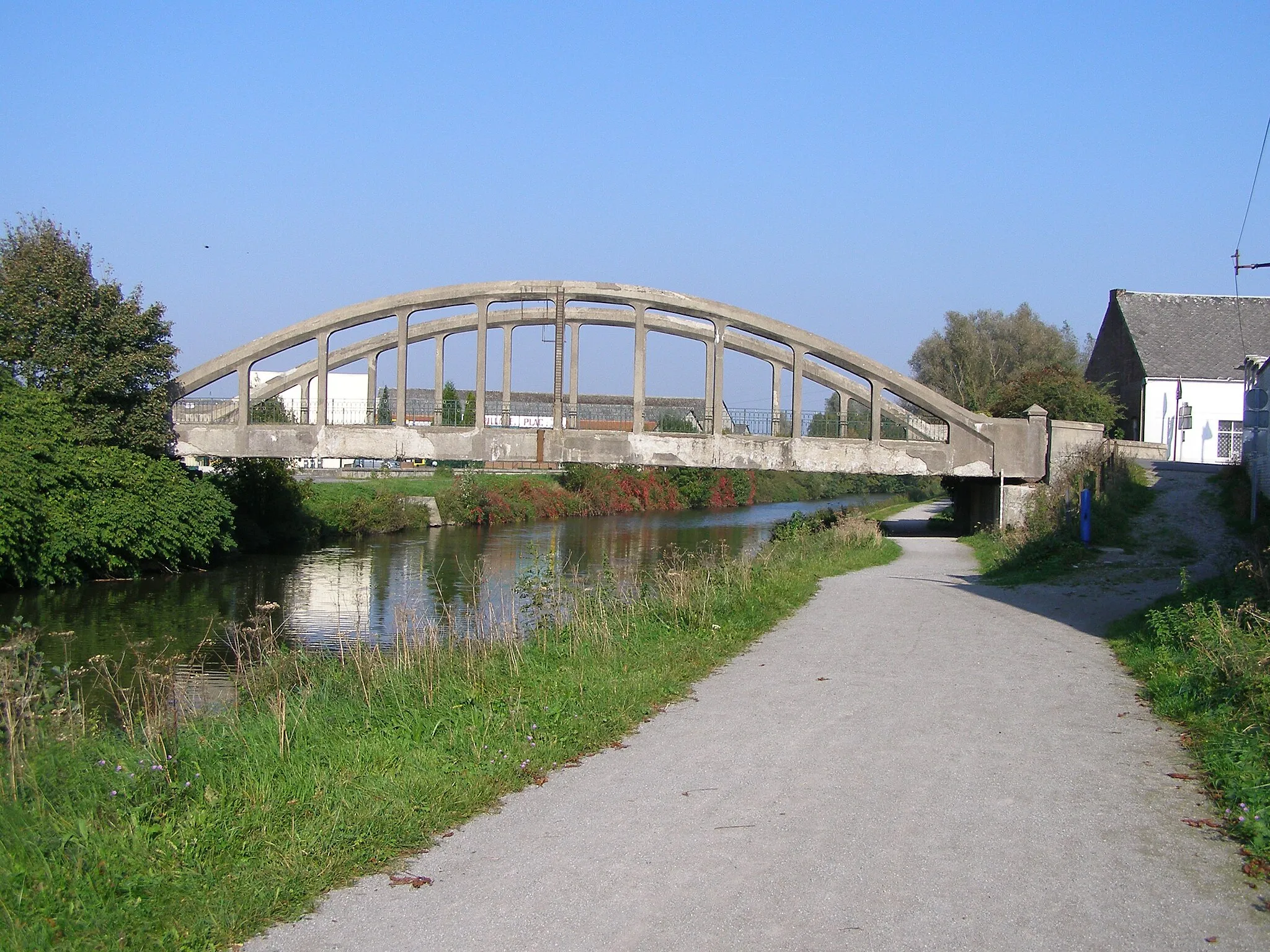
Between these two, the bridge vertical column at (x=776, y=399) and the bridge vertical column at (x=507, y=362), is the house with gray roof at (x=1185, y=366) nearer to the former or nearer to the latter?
the bridge vertical column at (x=776, y=399)

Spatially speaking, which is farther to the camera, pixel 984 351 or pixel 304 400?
pixel 984 351

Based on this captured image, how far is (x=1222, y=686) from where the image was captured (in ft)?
25.8

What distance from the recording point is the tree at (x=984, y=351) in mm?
53781

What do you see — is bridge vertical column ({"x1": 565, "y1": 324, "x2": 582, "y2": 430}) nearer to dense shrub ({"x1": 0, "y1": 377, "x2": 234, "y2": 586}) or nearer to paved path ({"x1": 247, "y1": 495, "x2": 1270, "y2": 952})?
dense shrub ({"x1": 0, "y1": 377, "x2": 234, "y2": 586})

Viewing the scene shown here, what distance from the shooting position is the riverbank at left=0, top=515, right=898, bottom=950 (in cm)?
470

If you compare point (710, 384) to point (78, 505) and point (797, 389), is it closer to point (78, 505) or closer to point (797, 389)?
point (797, 389)

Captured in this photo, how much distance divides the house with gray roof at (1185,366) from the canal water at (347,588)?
47.2 ft

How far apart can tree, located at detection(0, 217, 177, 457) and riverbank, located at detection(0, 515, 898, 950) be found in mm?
17471

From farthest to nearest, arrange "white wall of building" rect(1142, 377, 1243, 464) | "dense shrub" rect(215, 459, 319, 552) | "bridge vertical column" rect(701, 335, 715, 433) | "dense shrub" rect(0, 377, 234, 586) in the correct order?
"white wall of building" rect(1142, 377, 1243, 464) → "dense shrub" rect(215, 459, 319, 552) → "bridge vertical column" rect(701, 335, 715, 433) → "dense shrub" rect(0, 377, 234, 586)

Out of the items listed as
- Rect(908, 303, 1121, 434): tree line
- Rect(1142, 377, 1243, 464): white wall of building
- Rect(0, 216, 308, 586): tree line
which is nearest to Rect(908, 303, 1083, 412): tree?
Rect(908, 303, 1121, 434): tree line

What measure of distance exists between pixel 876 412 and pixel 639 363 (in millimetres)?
6845

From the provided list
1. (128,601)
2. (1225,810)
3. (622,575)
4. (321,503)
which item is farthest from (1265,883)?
(321,503)

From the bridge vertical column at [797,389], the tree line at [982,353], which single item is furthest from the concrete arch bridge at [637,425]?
the tree line at [982,353]

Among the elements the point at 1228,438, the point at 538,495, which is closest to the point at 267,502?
the point at 538,495
